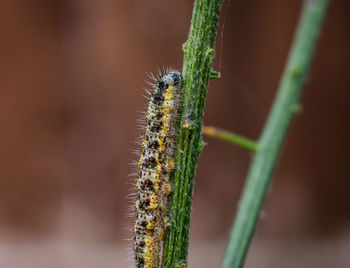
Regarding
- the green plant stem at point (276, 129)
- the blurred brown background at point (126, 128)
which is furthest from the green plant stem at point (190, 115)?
the blurred brown background at point (126, 128)

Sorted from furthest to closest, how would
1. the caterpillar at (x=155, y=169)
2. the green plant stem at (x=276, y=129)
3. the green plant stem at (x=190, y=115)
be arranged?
1. the caterpillar at (x=155, y=169)
2. the green plant stem at (x=276, y=129)
3. the green plant stem at (x=190, y=115)

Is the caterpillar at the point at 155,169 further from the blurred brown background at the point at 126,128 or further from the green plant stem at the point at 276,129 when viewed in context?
the blurred brown background at the point at 126,128

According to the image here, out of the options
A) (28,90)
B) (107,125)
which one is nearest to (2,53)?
(28,90)

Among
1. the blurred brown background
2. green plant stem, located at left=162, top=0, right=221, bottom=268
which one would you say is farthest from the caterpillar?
the blurred brown background

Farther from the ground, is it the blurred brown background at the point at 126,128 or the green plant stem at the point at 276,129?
the blurred brown background at the point at 126,128

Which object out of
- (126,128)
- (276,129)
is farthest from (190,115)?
(126,128)

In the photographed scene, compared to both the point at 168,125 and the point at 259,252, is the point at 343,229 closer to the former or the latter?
the point at 259,252

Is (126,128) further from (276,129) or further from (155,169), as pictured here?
(276,129)

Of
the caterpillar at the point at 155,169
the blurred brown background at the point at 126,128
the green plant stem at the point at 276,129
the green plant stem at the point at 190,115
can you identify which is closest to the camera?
the green plant stem at the point at 190,115
